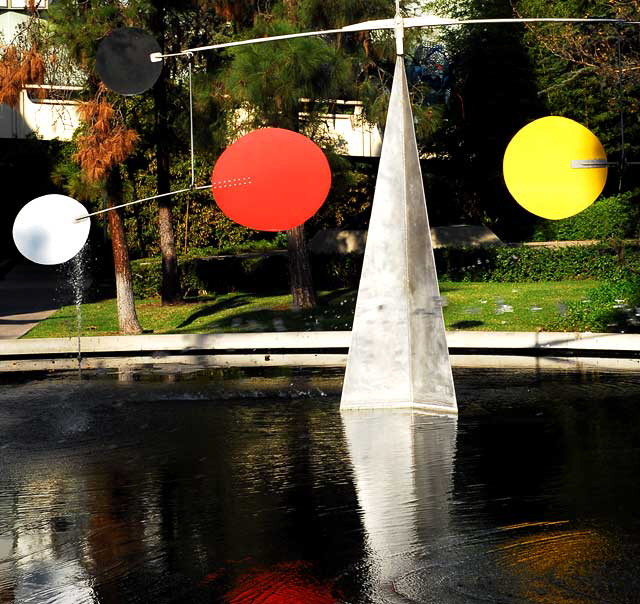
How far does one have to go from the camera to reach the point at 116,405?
1450 cm

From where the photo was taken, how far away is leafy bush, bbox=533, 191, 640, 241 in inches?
1302

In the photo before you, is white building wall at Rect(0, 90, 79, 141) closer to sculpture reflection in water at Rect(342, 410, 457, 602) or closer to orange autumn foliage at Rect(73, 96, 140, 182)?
orange autumn foliage at Rect(73, 96, 140, 182)

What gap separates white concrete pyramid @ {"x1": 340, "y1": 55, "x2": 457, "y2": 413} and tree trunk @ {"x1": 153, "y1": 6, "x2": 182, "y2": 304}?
1173cm

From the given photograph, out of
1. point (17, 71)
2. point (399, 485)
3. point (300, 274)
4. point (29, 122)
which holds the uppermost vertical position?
point (29, 122)

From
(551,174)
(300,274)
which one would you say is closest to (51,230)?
(551,174)

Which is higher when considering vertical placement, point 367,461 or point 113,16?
point 113,16

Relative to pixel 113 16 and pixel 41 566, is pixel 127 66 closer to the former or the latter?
pixel 41 566

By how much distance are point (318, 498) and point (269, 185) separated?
4527 millimetres

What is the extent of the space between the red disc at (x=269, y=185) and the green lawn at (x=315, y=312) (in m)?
8.68

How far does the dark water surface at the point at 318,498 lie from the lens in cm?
715

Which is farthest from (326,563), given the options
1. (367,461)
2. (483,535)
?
(367,461)

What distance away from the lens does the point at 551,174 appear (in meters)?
12.0

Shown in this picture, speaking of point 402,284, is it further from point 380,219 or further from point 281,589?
point 281,589

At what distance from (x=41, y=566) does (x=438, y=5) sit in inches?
1774
